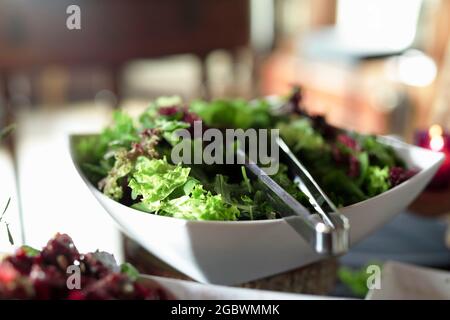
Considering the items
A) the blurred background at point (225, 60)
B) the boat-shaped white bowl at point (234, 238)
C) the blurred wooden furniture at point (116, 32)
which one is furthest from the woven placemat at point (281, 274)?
the blurred wooden furniture at point (116, 32)

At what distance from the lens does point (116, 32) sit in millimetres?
1897

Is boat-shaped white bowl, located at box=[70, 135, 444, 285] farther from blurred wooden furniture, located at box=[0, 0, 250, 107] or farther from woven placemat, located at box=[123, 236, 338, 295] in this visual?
blurred wooden furniture, located at box=[0, 0, 250, 107]

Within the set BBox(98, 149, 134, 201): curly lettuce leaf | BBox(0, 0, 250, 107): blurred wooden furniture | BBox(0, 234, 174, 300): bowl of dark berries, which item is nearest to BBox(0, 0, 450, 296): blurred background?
BBox(0, 0, 250, 107): blurred wooden furniture

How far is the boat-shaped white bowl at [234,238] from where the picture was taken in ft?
1.38

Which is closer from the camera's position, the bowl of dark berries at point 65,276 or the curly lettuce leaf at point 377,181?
the bowl of dark berries at point 65,276

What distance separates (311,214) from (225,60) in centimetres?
304

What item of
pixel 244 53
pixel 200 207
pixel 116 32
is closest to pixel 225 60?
pixel 244 53

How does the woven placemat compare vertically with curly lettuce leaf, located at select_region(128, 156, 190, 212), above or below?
below

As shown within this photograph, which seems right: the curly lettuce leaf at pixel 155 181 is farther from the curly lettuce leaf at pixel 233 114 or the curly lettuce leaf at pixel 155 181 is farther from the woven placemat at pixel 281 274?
the curly lettuce leaf at pixel 233 114

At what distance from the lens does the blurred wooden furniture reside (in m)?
1.78

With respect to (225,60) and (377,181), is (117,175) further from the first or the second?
(225,60)
